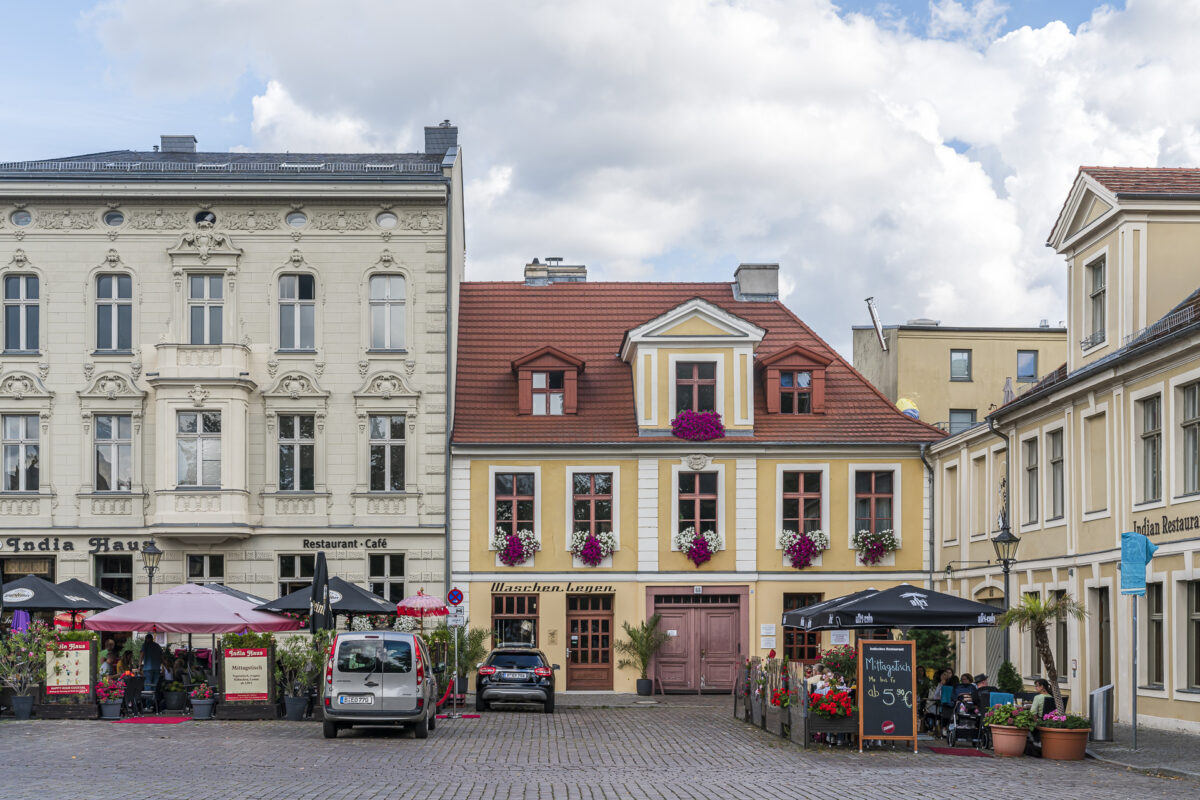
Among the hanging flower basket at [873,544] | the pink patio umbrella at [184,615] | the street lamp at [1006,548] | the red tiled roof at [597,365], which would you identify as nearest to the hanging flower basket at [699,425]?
the red tiled roof at [597,365]

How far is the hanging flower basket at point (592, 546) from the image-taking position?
39062mm

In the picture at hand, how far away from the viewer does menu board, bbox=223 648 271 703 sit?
28.9 meters

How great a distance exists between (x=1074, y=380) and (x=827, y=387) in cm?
1303

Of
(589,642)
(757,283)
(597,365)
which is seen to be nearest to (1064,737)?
(589,642)

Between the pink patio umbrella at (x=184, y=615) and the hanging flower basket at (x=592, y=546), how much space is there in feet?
34.4

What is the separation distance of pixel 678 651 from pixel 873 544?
18.3 ft

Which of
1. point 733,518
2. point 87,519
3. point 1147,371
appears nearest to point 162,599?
point 87,519

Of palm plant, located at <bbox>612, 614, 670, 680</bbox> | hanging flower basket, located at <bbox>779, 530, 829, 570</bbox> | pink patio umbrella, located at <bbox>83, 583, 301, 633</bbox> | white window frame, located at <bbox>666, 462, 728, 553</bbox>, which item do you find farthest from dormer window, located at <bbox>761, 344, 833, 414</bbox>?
pink patio umbrella, located at <bbox>83, 583, 301, 633</bbox>

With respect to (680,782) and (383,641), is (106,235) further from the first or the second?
(680,782)

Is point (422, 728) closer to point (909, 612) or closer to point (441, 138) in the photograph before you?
point (909, 612)

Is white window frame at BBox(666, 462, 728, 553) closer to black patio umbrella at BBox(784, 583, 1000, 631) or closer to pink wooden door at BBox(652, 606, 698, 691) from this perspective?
pink wooden door at BBox(652, 606, 698, 691)

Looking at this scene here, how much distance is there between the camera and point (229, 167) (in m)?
40.5

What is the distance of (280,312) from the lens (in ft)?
129

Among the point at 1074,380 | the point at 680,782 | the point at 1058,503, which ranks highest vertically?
the point at 1074,380
